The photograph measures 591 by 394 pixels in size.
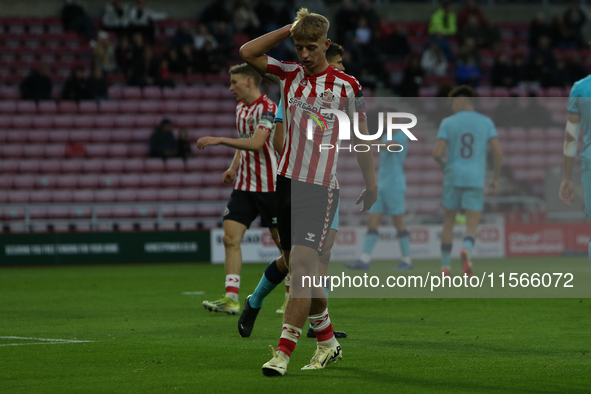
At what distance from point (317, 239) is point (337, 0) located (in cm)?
1887

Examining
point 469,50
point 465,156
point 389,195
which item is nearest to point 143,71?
point 469,50

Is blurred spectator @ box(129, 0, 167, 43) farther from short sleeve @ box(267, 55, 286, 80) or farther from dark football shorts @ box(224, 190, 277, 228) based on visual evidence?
short sleeve @ box(267, 55, 286, 80)

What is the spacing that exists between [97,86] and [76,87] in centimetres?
47

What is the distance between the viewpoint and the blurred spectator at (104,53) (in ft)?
64.8

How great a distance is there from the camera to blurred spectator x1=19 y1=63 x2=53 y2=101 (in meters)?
18.9

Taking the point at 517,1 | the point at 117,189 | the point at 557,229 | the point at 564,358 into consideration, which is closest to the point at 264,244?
the point at 117,189

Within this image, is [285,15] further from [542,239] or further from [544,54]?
[542,239]

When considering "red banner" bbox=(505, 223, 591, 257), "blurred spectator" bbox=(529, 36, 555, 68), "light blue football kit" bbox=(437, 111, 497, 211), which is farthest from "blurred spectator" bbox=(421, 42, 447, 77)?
"light blue football kit" bbox=(437, 111, 497, 211)

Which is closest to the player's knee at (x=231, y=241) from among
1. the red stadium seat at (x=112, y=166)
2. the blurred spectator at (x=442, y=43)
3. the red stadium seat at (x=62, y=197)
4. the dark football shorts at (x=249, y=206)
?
the dark football shorts at (x=249, y=206)

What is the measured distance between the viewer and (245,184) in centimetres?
827

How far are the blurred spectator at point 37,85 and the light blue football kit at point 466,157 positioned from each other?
1146 centimetres

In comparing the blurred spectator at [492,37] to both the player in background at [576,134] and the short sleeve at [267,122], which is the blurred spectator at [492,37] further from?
the short sleeve at [267,122]

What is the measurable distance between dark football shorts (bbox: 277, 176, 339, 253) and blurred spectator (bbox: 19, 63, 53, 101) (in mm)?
15074

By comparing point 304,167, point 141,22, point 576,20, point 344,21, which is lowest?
point 304,167
